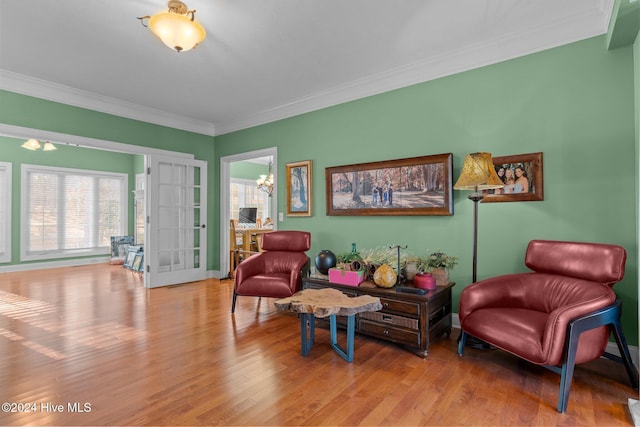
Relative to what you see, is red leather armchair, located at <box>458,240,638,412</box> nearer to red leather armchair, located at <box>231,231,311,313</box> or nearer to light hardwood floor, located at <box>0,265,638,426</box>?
light hardwood floor, located at <box>0,265,638,426</box>

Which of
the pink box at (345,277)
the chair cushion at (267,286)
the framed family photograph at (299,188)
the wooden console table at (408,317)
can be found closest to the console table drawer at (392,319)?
the wooden console table at (408,317)

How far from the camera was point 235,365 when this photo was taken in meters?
2.41

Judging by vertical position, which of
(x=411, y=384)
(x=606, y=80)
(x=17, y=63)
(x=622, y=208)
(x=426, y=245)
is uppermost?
(x=17, y=63)

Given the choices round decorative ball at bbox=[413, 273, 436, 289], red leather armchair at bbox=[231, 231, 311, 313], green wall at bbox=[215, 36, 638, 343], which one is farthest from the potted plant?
red leather armchair at bbox=[231, 231, 311, 313]

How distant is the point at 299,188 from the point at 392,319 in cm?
246

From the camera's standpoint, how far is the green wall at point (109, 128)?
12.8 feet

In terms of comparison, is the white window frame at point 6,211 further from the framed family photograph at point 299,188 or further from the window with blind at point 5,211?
the framed family photograph at point 299,188

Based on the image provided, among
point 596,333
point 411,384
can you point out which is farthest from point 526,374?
point 411,384

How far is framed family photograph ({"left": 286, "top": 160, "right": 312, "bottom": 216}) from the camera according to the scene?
15.0 feet

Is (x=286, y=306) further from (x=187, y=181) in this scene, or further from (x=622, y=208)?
(x=187, y=181)

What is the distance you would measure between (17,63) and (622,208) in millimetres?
5882

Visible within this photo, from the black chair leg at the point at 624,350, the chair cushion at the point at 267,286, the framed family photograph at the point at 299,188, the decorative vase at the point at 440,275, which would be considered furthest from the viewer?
the framed family photograph at the point at 299,188

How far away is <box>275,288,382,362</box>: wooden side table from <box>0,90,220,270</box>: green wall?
3.69 meters

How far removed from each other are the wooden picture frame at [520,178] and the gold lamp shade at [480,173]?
1.58ft
